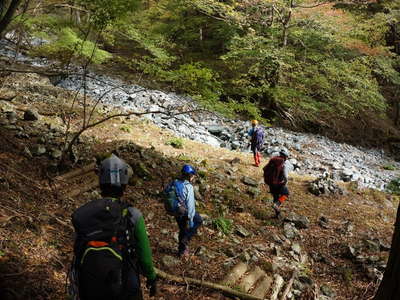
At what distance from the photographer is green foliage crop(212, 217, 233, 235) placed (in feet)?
22.4

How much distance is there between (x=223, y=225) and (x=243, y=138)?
30.7 feet

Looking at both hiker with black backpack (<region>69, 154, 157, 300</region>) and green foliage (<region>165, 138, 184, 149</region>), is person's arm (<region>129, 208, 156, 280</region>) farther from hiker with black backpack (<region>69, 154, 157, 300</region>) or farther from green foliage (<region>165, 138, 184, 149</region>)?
green foliage (<region>165, 138, 184, 149</region>)

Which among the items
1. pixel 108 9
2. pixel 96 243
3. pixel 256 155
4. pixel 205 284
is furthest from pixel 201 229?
pixel 256 155

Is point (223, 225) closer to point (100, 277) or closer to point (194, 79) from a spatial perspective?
point (194, 79)

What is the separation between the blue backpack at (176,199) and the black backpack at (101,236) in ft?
8.45

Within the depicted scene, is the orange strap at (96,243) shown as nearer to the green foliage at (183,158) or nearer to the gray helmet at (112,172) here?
the gray helmet at (112,172)

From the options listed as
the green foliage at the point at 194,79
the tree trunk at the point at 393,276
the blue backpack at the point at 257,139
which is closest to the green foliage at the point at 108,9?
the green foliage at the point at 194,79

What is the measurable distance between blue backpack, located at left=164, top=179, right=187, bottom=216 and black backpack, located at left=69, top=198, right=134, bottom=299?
258cm

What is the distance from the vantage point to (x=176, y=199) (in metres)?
5.02

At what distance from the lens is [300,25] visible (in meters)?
17.2

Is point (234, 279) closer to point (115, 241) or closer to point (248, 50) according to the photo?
point (115, 241)

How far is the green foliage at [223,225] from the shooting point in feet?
22.4

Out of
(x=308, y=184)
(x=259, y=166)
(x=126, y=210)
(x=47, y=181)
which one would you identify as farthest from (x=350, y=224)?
(x=126, y=210)

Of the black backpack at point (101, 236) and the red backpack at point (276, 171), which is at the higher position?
the black backpack at point (101, 236)
